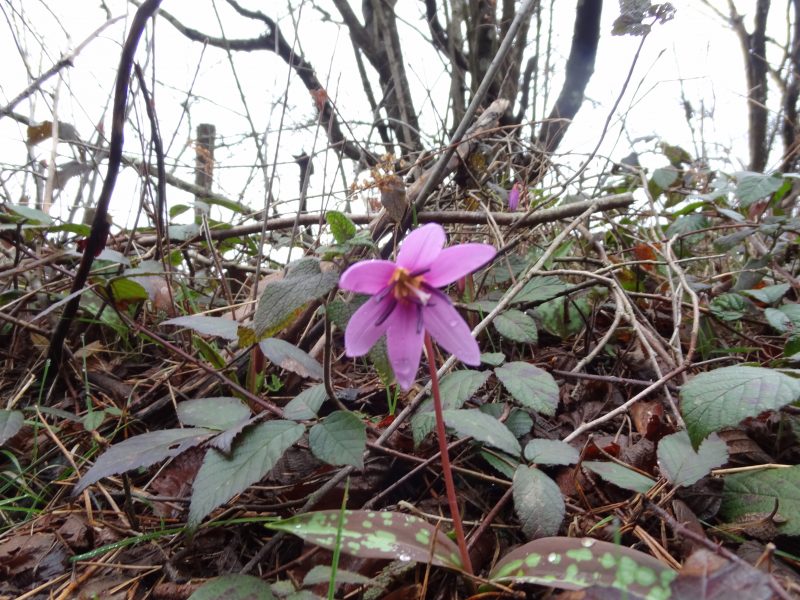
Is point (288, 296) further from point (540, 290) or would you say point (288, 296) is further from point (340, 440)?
point (540, 290)

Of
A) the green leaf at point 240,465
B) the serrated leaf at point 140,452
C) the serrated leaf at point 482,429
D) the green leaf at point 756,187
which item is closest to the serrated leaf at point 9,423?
the serrated leaf at point 140,452

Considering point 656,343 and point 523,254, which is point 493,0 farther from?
point 656,343

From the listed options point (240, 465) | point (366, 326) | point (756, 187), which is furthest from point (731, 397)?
point (756, 187)

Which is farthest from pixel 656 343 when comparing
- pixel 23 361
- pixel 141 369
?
pixel 23 361

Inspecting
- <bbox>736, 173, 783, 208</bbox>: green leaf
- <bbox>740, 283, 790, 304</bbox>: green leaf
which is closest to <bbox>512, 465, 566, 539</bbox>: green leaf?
<bbox>740, 283, 790, 304</bbox>: green leaf

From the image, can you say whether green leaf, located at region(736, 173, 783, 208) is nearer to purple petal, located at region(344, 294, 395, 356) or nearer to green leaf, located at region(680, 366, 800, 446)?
green leaf, located at region(680, 366, 800, 446)

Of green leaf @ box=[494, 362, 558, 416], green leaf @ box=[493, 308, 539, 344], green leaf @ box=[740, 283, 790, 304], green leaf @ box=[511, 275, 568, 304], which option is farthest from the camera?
green leaf @ box=[740, 283, 790, 304]

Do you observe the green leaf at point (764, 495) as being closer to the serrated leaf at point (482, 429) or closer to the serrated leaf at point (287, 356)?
the serrated leaf at point (482, 429)
